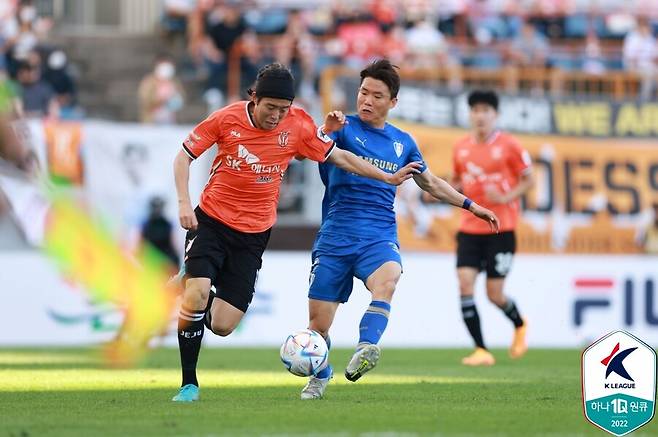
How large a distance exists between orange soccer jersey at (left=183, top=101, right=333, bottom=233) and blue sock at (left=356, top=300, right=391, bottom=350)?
105 centimetres

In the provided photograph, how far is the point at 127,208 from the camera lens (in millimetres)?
19766

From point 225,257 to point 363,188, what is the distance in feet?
3.73

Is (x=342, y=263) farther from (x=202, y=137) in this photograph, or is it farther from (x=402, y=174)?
(x=202, y=137)

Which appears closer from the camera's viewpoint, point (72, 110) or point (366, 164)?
point (366, 164)

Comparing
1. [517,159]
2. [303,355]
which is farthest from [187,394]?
[517,159]

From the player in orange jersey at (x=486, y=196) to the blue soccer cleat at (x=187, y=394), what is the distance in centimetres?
544

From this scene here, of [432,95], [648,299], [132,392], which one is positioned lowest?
[648,299]

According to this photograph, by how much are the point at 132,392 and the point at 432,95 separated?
11091 millimetres

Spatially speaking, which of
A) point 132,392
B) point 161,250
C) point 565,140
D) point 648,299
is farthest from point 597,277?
point 132,392

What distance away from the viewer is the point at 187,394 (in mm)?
9984

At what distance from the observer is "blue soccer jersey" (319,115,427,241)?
10453 mm

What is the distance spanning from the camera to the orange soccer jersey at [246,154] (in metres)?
10.1

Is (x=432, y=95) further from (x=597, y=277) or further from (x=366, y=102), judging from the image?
(x=366, y=102)

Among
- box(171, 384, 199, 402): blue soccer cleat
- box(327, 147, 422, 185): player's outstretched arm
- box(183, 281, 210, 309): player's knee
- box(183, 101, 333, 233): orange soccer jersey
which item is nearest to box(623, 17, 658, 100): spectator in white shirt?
box(327, 147, 422, 185): player's outstretched arm
